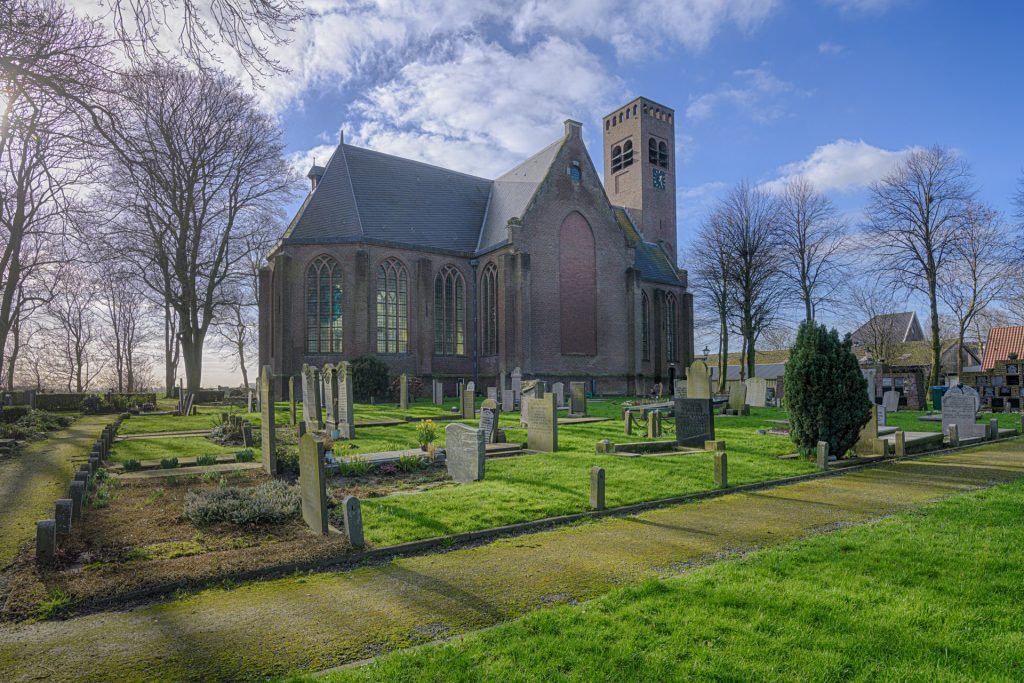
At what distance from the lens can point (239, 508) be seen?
7.34 meters

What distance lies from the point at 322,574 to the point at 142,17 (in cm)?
597

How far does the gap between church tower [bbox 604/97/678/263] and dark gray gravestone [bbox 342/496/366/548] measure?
4144 cm

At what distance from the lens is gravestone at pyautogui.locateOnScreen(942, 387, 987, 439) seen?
14.8 m

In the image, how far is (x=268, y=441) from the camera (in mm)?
10742

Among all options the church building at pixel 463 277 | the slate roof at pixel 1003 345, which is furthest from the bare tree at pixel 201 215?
the slate roof at pixel 1003 345

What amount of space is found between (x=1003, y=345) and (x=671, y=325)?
18758 millimetres

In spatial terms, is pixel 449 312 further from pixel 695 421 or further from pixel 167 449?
pixel 695 421

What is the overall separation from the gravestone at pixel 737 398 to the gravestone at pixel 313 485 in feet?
60.0

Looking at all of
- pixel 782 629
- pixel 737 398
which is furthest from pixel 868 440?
pixel 782 629

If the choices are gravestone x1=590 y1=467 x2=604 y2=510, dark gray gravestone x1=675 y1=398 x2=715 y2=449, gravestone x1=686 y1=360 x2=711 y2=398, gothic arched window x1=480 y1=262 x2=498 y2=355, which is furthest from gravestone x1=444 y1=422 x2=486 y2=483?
gothic arched window x1=480 y1=262 x2=498 y2=355

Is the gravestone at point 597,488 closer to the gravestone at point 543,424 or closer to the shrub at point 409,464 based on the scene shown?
the shrub at point 409,464

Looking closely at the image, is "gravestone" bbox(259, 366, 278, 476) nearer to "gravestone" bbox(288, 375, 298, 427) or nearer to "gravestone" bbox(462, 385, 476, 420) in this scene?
"gravestone" bbox(288, 375, 298, 427)

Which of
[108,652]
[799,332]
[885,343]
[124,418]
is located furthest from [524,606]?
[885,343]

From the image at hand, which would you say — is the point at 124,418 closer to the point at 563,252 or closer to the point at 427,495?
the point at 427,495
